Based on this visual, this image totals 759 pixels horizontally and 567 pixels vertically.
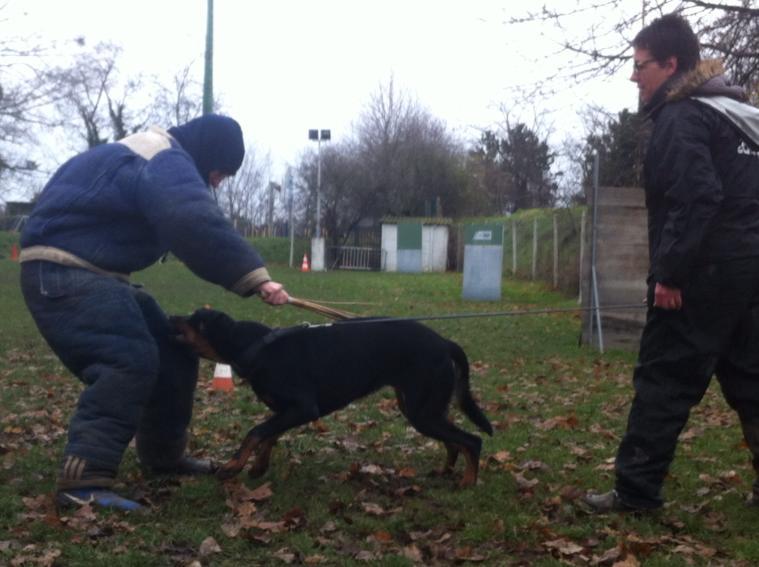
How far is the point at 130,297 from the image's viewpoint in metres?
5.09

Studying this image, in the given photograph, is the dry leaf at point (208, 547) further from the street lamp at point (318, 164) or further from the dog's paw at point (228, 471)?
the street lamp at point (318, 164)

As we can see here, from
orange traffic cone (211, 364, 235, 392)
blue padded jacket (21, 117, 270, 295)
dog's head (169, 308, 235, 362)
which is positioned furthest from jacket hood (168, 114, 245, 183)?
orange traffic cone (211, 364, 235, 392)

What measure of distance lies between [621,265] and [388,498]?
8408mm

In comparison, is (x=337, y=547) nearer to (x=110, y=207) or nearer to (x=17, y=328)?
(x=110, y=207)

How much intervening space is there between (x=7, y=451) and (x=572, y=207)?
22.7 metres

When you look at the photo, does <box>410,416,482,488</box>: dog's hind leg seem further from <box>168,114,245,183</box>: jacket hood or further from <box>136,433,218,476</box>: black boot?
<box>168,114,245,183</box>: jacket hood

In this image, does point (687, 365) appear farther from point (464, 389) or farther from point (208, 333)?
point (208, 333)

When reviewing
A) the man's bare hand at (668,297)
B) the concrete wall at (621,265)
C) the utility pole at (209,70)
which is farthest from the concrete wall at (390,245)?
the man's bare hand at (668,297)

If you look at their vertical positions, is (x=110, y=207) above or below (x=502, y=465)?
above

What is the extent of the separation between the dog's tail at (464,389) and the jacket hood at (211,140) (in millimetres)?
1587

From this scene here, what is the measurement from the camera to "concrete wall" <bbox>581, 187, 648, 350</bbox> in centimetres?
1295

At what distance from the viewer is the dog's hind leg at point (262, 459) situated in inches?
217

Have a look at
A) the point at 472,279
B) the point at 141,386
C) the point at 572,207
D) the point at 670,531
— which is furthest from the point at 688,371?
the point at 572,207

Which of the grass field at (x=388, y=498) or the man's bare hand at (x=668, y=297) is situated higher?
the man's bare hand at (x=668, y=297)
